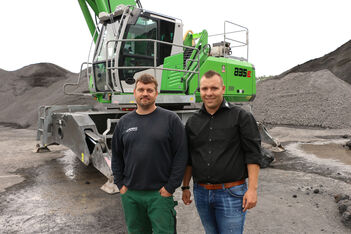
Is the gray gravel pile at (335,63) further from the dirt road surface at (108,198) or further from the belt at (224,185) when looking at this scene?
the belt at (224,185)

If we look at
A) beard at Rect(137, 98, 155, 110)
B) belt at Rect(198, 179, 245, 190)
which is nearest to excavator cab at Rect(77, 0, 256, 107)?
beard at Rect(137, 98, 155, 110)

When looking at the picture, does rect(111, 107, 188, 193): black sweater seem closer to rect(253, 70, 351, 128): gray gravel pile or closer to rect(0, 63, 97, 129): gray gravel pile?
rect(253, 70, 351, 128): gray gravel pile

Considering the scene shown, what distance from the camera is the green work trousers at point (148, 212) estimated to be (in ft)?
7.07

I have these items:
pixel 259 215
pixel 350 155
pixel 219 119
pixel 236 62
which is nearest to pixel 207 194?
pixel 219 119

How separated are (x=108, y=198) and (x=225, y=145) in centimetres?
297

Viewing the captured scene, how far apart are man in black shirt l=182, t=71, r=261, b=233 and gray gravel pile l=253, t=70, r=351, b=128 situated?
1333 cm

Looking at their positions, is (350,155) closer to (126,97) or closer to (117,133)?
(126,97)

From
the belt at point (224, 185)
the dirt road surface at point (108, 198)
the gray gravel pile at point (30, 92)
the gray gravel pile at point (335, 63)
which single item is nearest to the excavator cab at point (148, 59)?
the dirt road surface at point (108, 198)

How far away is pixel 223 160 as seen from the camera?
2.03 metres

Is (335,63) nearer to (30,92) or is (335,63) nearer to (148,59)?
(30,92)

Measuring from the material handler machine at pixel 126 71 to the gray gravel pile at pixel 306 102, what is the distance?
778 cm

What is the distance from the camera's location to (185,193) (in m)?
2.35

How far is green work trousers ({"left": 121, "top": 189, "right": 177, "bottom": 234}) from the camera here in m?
2.15

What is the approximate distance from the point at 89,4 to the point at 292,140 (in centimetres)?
823
